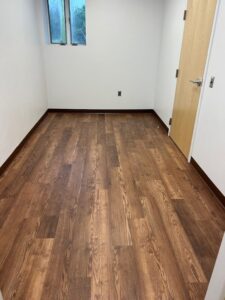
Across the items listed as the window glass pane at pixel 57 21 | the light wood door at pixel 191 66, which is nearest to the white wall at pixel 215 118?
the light wood door at pixel 191 66

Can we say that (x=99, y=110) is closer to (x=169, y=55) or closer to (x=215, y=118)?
(x=169, y=55)

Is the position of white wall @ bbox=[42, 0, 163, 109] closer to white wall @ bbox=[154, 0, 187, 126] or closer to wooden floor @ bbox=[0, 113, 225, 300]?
white wall @ bbox=[154, 0, 187, 126]

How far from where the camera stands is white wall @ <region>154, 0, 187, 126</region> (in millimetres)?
3297

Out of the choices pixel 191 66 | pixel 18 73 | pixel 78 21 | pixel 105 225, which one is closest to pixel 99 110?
pixel 78 21

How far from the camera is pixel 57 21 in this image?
13.0ft

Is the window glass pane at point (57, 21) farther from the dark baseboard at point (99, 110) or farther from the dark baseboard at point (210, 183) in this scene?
the dark baseboard at point (210, 183)

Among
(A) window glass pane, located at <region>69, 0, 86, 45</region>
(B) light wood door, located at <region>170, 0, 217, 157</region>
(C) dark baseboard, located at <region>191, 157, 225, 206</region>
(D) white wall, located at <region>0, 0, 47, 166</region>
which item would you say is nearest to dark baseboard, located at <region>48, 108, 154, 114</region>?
(D) white wall, located at <region>0, 0, 47, 166</region>

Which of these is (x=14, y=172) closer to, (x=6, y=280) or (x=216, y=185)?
(x=6, y=280)

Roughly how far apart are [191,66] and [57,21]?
8.33 ft

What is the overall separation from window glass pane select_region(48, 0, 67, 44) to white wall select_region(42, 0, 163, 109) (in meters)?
0.13

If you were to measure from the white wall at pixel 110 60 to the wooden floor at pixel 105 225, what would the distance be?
1.66 metres

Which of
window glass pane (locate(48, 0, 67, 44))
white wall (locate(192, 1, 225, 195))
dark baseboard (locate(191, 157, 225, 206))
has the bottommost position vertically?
dark baseboard (locate(191, 157, 225, 206))

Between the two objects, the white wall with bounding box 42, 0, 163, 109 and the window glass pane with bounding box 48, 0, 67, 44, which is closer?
the window glass pane with bounding box 48, 0, 67, 44

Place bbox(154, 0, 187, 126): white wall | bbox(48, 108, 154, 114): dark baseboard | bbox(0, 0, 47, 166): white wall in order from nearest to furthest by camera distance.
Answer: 1. bbox(0, 0, 47, 166): white wall
2. bbox(154, 0, 187, 126): white wall
3. bbox(48, 108, 154, 114): dark baseboard
